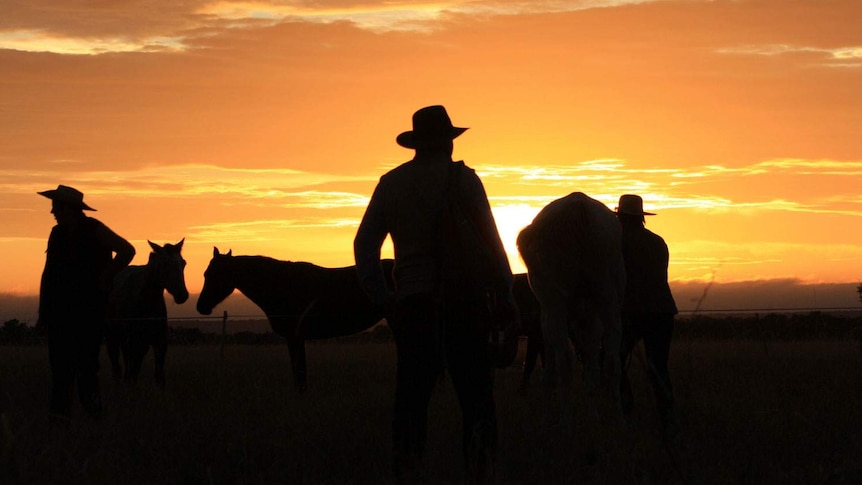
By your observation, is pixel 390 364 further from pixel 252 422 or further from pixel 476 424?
pixel 476 424

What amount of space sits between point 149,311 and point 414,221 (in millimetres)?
9499

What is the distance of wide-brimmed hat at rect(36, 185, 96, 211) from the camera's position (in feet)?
26.8

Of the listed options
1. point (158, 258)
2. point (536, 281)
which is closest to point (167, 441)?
point (536, 281)

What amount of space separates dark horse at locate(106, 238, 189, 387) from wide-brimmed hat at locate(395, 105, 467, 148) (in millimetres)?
8558

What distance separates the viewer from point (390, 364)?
16.0m

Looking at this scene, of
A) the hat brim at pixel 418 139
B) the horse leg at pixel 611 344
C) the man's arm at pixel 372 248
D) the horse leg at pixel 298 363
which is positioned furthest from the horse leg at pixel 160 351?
the hat brim at pixel 418 139

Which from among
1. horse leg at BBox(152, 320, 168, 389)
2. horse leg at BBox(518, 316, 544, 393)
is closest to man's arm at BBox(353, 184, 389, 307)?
horse leg at BBox(152, 320, 168, 389)

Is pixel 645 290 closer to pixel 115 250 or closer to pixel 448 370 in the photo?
pixel 448 370

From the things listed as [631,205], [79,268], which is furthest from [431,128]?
[631,205]

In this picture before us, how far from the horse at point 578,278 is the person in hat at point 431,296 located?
407cm

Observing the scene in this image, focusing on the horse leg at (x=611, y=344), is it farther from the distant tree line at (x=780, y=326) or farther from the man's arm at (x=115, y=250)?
the distant tree line at (x=780, y=326)

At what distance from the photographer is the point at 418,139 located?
5.23 meters

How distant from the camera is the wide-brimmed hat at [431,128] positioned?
205 inches

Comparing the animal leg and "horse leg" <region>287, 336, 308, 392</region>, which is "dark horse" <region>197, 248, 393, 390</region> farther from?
the animal leg
